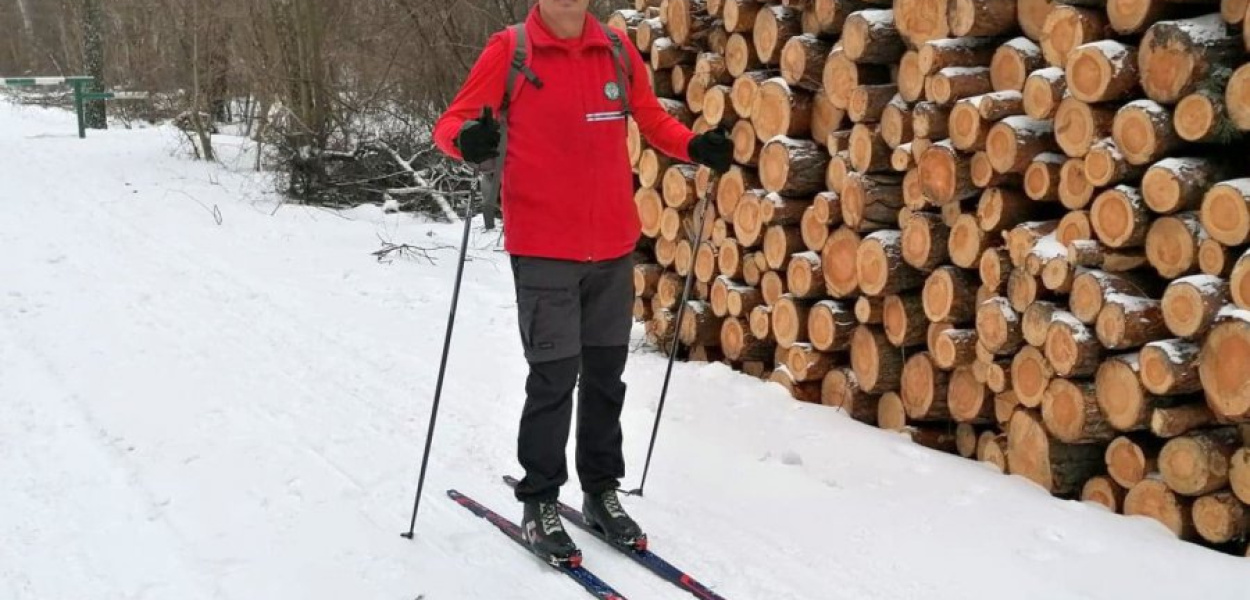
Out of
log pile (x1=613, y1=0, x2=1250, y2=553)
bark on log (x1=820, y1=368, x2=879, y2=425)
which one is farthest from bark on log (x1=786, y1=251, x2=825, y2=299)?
bark on log (x1=820, y1=368, x2=879, y2=425)

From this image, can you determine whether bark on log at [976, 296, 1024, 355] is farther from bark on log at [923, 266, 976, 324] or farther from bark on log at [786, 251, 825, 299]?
bark on log at [786, 251, 825, 299]

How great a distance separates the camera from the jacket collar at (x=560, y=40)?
3.45 meters

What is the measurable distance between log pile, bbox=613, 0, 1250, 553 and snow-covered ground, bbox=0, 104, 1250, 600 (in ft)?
0.81

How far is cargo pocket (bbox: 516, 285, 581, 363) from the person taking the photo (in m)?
3.50

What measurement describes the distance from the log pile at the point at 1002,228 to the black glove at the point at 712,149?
0.39 metres

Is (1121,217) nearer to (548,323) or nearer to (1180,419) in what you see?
(1180,419)

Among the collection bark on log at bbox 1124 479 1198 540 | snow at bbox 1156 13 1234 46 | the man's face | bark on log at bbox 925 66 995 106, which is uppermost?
snow at bbox 1156 13 1234 46

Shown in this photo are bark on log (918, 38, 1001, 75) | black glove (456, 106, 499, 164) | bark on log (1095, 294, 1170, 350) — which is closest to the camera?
black glove (456, 106, 499, 164)

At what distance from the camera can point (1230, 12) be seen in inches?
135

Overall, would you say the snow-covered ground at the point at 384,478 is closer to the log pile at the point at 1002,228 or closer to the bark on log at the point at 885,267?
the log pile at the point at 1002,228

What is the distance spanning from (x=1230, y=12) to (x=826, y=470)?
2204 mm

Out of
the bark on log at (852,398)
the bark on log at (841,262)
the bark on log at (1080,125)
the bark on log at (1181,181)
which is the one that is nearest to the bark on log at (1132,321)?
the bark on log at (1181,181)

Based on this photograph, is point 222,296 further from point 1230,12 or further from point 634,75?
point 1230,12

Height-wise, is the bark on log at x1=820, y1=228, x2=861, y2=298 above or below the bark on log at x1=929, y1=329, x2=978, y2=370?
above
